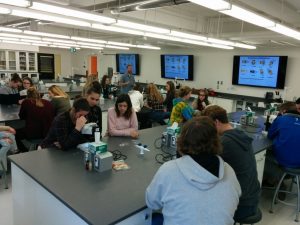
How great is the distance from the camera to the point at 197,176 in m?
1.27

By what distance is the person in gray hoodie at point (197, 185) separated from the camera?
4.15 ft

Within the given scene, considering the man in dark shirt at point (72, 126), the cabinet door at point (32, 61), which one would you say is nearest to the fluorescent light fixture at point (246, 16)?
the man in dark shirt at point (72, 126)

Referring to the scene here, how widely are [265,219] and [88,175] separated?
2.18 metres

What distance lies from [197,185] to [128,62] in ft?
31.3

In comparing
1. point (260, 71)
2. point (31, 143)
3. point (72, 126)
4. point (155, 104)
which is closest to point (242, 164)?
point (72, 126)

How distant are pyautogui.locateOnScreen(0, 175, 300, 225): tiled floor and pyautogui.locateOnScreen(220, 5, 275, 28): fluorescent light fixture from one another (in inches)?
85.4

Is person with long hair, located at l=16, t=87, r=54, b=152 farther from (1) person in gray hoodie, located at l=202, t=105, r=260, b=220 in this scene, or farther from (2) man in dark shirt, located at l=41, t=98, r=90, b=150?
(1) person in gray hoodie, located at l=202, t=105, r=260, b=220

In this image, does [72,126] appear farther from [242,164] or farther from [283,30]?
[283,30]

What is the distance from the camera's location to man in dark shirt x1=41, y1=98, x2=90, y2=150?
2.33m

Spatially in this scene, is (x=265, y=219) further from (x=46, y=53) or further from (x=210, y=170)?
(x=46, y=53)

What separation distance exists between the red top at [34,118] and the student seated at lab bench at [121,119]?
1144 millimetres

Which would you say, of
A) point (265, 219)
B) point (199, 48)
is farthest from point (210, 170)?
point (199, 48)

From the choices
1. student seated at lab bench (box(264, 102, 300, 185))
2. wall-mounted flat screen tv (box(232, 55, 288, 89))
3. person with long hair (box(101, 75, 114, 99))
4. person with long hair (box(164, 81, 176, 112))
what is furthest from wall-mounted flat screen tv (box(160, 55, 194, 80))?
student seated at lab bench (box(264, 102, 300, 185))

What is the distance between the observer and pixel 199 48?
8.09 m
